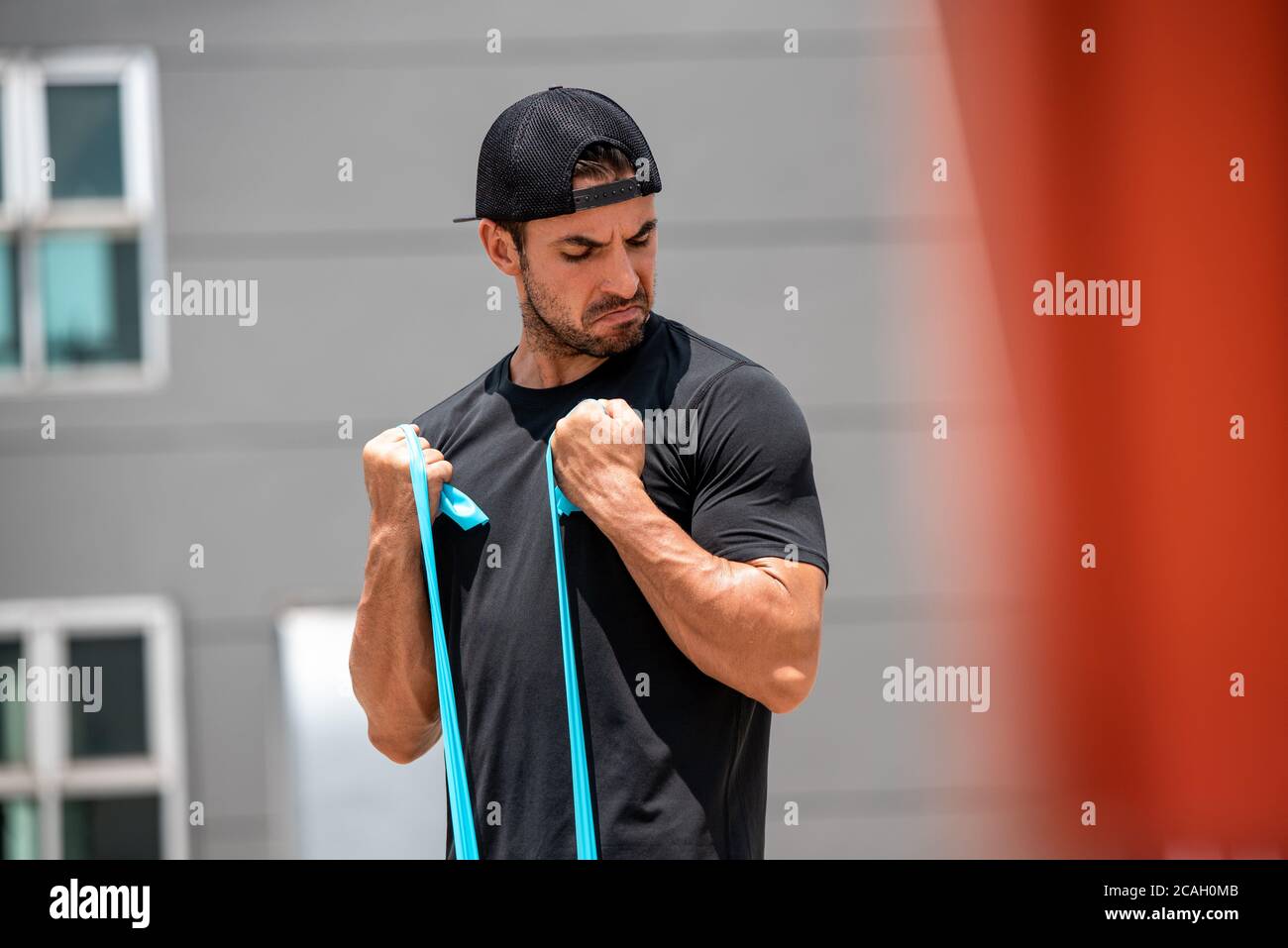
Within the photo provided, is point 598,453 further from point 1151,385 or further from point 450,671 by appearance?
point 1151,385

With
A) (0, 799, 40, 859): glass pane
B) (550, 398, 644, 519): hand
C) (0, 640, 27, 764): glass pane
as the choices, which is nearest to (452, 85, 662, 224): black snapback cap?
(550, 398, 644, 519): hand

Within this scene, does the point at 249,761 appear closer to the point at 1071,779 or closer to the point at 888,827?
the point at 888,827

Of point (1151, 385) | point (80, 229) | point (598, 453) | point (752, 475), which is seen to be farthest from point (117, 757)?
point (1151, 385)

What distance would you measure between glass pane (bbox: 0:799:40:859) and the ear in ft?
6.32

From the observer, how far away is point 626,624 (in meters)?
1.57

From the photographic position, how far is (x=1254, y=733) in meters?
2.64

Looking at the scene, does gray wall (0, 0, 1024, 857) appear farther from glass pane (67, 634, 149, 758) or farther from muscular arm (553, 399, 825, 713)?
muscular arm (553, 399, 825, 713)

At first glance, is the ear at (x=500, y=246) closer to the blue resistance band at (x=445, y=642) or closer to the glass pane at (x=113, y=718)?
the blue resistance band at (x=445, y=642)

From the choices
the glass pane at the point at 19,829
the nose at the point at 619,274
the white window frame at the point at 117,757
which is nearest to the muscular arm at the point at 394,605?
the nose at the point at 619,274

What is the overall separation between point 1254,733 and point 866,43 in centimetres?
161

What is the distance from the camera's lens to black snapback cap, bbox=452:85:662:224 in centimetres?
158

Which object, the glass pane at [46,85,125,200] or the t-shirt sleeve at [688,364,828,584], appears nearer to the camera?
the t-shirt sleeve at [688,364,828,584]

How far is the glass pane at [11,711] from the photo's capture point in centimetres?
Result: 280
